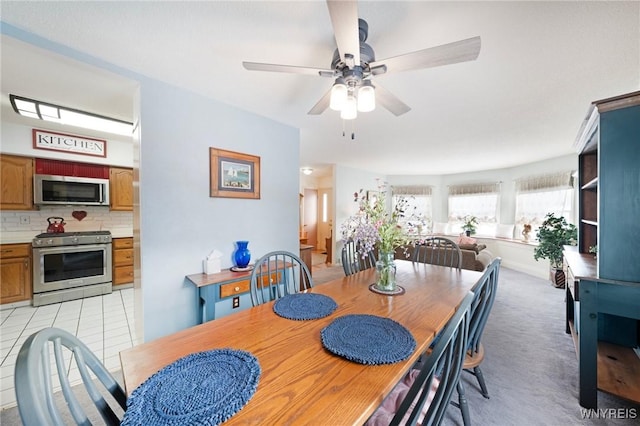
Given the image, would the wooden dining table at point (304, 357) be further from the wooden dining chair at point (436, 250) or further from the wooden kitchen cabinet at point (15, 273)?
the wooden kitchen cabinet at point (15, 273)

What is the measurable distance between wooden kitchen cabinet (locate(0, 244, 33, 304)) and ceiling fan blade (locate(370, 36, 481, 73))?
4.71m

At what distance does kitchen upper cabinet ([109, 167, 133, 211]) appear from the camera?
12.5ft

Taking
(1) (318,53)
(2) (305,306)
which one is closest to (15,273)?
(2) (305,306)

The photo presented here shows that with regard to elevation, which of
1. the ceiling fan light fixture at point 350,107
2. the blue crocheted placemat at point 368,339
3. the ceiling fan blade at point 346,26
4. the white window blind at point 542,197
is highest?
the ceiling fan blade at point 346,26

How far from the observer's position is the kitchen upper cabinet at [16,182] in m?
3.05

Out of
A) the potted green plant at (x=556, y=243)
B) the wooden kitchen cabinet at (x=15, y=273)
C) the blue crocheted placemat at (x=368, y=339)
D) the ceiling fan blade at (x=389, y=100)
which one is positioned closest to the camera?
the blue crocheted placemat at (x=368, y=339)

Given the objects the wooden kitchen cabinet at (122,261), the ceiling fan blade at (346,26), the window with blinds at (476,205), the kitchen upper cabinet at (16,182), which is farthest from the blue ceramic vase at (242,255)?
the window with blinds at (476,205)

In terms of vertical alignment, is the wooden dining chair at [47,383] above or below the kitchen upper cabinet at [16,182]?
below

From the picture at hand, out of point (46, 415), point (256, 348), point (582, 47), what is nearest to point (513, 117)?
point (582, 47)

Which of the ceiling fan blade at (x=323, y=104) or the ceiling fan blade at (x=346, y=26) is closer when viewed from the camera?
the ceiling fan blade at (x=346, y=26)

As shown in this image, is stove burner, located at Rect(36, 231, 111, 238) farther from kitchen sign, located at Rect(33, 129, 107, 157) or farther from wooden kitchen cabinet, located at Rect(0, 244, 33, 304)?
kitchen sign, located at Rect(33, 129, 107, 157)

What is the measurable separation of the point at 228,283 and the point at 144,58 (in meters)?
1.81

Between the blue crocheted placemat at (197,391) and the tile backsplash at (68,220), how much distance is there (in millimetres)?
4352

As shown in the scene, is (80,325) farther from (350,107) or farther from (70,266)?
(350,107)
